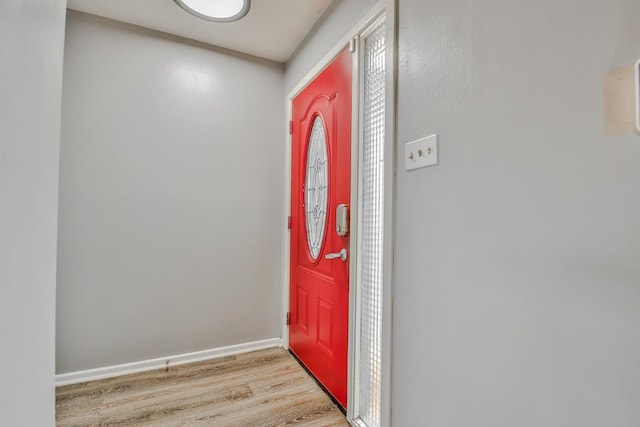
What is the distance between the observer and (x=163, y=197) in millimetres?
2098

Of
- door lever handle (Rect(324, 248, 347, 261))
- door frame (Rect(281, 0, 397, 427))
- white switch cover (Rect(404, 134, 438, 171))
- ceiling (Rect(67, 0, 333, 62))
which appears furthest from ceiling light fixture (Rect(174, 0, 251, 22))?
door lever handle (Rect(324, 248, 347, 261))

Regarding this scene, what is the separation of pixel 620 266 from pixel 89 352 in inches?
103

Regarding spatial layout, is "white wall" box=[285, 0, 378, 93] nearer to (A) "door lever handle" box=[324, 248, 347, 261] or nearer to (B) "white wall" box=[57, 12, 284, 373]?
(B) "white wall" box=[57, 12, 284, 373]

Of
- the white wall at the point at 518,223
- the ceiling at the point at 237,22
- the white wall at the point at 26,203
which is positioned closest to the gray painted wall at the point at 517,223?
the white wall at the point at 518,223

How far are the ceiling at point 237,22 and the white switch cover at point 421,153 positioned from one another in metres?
1.24

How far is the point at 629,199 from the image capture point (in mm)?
607

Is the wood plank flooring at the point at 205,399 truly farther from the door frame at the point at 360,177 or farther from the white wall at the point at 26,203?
the white wall at the point at 26,203

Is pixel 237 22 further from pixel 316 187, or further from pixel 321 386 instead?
pixel 321 386

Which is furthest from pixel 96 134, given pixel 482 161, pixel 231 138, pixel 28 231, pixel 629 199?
pixel 629 199

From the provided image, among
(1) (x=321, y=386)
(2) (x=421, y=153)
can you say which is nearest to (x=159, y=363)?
(1) (x=321, y=386)

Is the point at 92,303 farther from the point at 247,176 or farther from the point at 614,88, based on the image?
the point at 614,88

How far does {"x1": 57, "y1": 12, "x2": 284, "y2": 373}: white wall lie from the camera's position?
6.19 feet

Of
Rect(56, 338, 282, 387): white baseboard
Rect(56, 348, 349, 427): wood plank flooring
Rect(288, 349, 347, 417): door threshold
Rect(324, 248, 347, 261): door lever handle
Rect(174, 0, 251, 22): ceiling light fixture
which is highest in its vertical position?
Rect(174, 0, 251, 22): ceiling light fixture

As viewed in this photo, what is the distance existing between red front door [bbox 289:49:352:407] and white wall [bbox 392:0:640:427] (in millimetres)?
524
